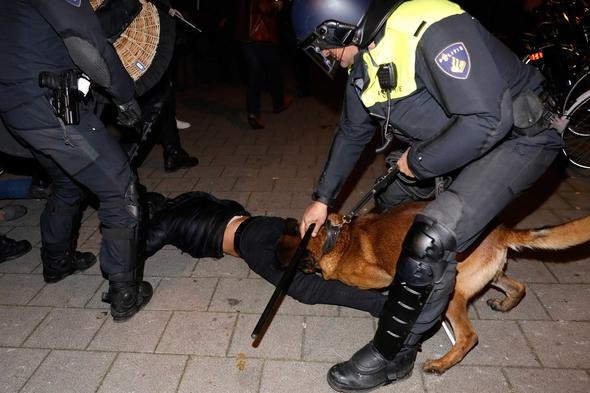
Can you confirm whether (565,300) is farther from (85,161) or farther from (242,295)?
(85,161)

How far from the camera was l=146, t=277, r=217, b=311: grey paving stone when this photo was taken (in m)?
3.10

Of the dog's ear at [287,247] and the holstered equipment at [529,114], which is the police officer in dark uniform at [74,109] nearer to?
the dog's ear at [287,247]

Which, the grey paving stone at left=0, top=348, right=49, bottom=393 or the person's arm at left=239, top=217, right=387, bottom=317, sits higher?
the person's arm at left=239, top=217, right=387, bottom=317

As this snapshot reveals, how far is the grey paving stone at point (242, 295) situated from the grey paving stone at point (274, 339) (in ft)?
0.36

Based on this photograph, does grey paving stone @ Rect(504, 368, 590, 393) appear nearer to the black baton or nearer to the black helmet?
the black baton

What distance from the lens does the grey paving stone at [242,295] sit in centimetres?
308

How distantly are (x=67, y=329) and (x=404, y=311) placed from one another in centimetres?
221

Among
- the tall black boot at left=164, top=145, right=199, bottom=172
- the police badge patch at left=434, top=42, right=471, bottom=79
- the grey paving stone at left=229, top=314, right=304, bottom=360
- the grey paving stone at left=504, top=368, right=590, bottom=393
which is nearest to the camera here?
the police badge patch at left=434, top=42, right=471, bottom=79

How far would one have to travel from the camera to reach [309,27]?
1.98 m

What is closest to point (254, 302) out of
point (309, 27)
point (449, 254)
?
point (449, 254)

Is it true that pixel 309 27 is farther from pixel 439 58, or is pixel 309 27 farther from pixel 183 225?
pixel 183 225

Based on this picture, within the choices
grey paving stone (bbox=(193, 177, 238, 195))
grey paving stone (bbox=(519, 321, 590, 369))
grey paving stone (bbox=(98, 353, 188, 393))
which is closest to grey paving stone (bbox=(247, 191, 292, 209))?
grey paving stone (bbox=(193, 177, 238, 195))

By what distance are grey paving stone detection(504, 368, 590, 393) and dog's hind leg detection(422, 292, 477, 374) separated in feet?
0.87

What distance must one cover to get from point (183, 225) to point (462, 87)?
243 cm
